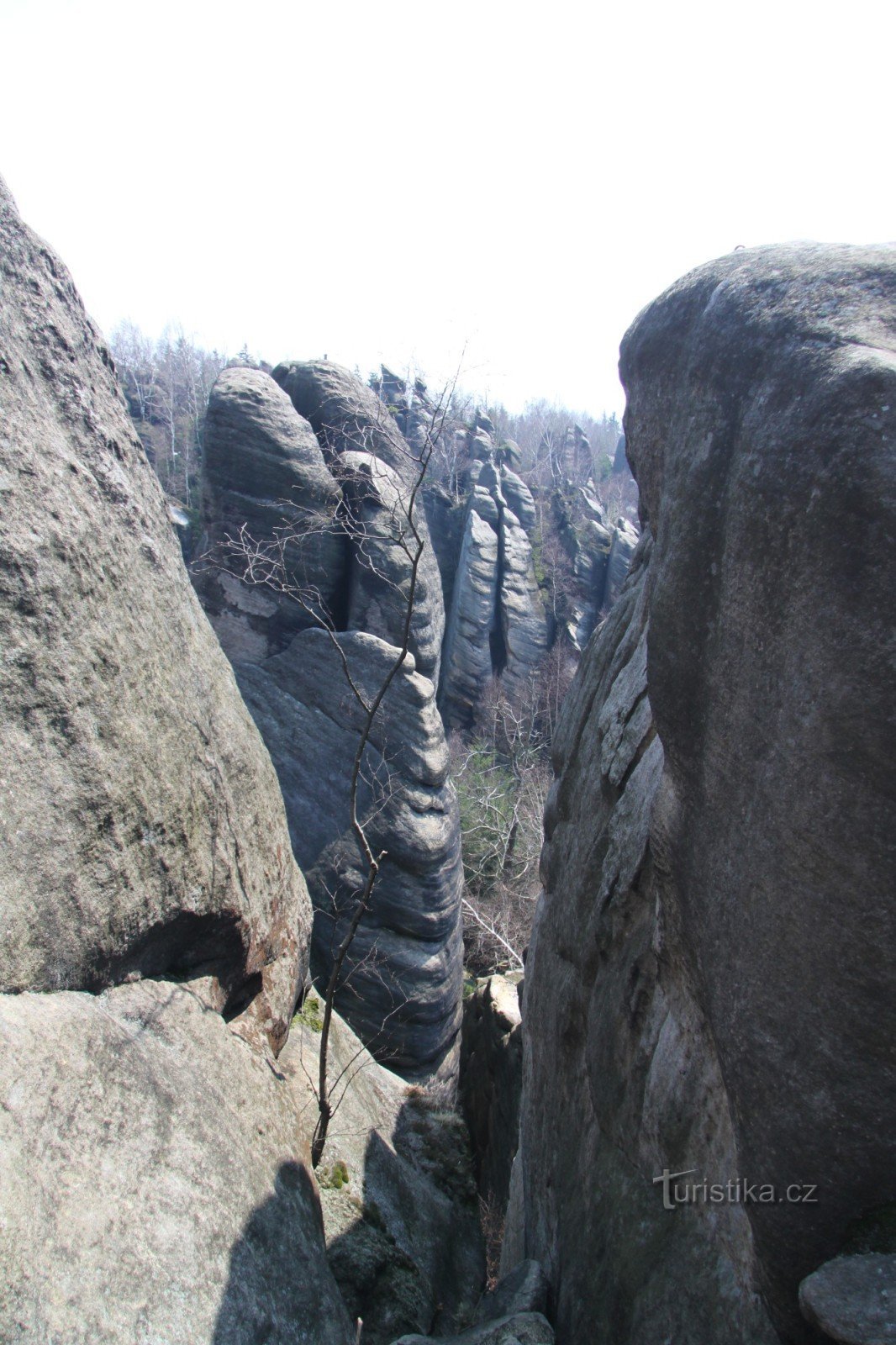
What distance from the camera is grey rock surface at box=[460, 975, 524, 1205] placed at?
33.6 ft

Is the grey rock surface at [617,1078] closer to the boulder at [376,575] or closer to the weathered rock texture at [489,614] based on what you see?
the boulder at [376,575]

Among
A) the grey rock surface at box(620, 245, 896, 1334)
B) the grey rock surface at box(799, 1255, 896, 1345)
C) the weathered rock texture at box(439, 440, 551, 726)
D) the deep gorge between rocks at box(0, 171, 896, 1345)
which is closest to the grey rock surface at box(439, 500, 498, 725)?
the weathered rock texture at box(439, 440, 551, 726)

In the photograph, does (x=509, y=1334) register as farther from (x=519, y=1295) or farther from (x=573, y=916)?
(x=573, y=916)

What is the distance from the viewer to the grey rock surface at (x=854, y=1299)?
2195 millimetres

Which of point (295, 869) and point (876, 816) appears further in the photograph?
point (295, 869)

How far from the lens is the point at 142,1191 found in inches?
145

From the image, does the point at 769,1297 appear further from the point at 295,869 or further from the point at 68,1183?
the point at 295,869

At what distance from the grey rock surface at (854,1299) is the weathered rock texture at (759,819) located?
177mm

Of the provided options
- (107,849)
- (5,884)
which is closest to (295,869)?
(107,849)

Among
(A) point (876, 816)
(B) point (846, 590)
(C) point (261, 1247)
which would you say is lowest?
(C) point (261, 1247)

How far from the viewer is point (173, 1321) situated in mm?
3486

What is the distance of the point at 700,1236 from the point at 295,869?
5774 millimetres

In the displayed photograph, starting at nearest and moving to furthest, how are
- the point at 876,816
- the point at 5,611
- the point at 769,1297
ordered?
1. the point at 876,816
2. the point at 769,1297
3. the point at 5,611

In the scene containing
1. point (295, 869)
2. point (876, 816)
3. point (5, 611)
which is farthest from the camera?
point (295, 869)
